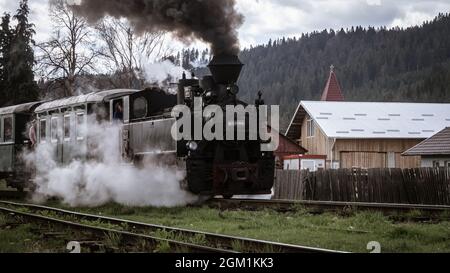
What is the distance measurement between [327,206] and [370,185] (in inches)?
185

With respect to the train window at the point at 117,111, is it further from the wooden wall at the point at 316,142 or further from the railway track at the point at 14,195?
the wooden wall at the point at 316,142

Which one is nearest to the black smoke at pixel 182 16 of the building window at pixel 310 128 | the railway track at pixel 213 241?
the railway track at pixel 213 241

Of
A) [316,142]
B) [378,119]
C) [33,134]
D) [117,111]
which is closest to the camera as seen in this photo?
[117,111]

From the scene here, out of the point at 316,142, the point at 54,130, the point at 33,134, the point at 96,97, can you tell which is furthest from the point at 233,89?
the point at 316,142

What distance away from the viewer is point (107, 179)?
16.8 metres

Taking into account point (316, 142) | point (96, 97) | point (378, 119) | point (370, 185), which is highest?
point (378, 119)

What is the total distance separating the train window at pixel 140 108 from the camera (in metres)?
16.4

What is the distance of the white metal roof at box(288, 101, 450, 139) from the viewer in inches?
1545

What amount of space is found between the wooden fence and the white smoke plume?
5787 mm

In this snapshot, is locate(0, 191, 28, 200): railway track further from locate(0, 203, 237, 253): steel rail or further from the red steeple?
the red steeple

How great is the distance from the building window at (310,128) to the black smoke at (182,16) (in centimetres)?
2904

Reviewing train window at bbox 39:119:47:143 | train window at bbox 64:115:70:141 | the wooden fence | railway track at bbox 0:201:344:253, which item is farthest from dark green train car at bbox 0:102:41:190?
railway track at bbox 0:201:344:253

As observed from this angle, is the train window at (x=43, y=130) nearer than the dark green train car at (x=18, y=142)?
Yes

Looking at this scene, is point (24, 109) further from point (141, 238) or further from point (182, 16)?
point (141, 238)
